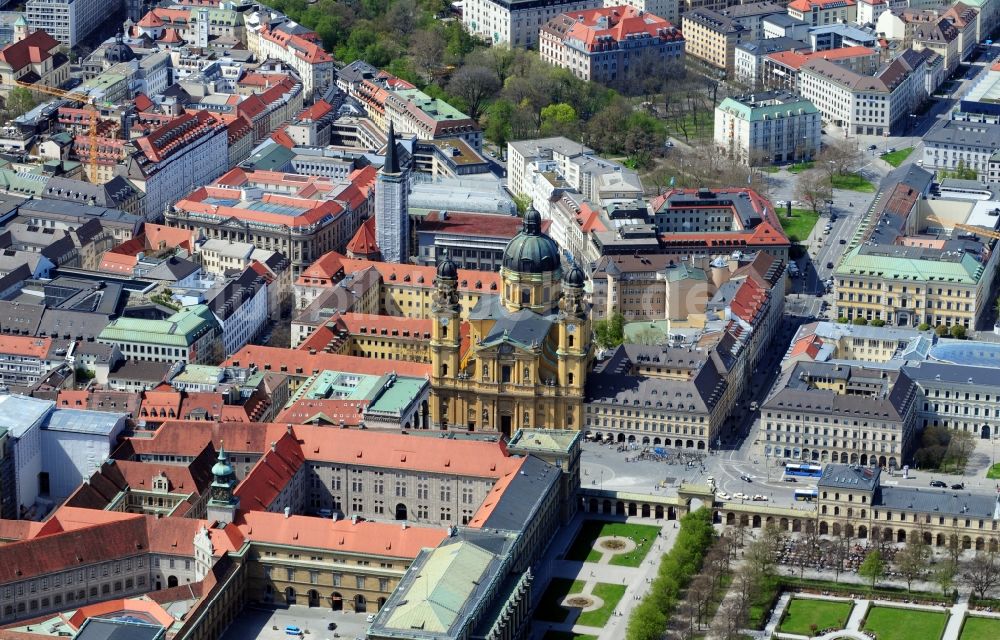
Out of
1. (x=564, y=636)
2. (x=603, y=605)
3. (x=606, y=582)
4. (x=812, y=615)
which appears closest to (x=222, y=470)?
(x=564, y=636)

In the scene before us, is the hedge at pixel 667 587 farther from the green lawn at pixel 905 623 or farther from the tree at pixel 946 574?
the tree at pixel 946 574

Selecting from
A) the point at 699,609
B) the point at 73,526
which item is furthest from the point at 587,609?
the point at 73,526

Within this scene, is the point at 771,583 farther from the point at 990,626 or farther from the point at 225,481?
the point at 225,481

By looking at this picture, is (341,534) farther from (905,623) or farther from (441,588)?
(905,623)

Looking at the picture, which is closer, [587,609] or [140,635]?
[140,635]

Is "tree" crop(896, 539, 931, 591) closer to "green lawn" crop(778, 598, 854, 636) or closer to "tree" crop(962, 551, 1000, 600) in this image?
"tree" crop(962, 551, 1000, 600)

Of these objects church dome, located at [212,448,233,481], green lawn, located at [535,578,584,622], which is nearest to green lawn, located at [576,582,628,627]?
green lawn, located at [535,578,584,622]
